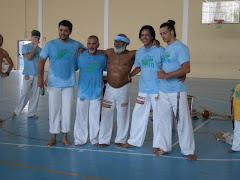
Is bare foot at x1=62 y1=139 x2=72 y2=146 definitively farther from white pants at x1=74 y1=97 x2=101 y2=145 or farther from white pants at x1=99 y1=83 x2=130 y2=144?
white pants at x1=99 y1=83 x2=130 y2=144

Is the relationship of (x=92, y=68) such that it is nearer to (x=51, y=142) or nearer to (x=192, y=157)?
(x=51, y=142)

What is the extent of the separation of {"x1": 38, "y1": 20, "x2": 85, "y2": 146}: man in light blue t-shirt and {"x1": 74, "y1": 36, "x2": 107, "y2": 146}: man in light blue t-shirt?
0.17 metres

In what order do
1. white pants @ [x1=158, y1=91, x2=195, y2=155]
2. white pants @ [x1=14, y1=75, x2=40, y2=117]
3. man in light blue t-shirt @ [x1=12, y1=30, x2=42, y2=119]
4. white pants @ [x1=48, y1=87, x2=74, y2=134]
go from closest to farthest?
white pants @ [x1=158, y1=91, x2=195, y2=155], white pants @ [x1=48, y1=87, x2=74, y2=134], man in light blue t-shirt @ [x1=12, y1=30, x2=42, y2=119], white pants @ [x1=14, y1=75, x2=40, y2=117]

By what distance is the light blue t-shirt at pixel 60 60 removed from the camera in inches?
202

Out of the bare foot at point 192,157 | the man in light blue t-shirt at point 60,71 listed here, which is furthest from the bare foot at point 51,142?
the bare foot at point 192,157

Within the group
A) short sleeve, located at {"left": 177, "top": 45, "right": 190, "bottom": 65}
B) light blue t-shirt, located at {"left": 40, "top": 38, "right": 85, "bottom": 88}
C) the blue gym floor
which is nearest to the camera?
the blue gym floor

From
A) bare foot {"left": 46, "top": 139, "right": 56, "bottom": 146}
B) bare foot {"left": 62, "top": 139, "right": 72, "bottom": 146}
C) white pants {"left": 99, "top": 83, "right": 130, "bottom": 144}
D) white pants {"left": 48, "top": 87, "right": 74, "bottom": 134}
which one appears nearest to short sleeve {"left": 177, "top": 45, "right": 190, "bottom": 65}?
white pants {"left": 99, "top": 83, "right": 130, "bottom": 144}

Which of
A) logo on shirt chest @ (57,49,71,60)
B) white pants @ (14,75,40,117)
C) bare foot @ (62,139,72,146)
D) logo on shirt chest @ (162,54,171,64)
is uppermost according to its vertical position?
logo on shirt chest @ (57,49,71,60)

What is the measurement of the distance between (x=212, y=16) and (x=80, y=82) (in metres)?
16.2

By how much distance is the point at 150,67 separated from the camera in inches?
197

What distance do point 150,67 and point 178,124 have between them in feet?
3.42

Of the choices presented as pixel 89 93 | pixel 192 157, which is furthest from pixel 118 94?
pixel 192 157

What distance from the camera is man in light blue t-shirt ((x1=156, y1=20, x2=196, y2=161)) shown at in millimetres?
4473

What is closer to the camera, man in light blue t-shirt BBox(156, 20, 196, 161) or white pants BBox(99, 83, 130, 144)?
man in light blue t-shirt BBox(156, 20, 196, 161)
